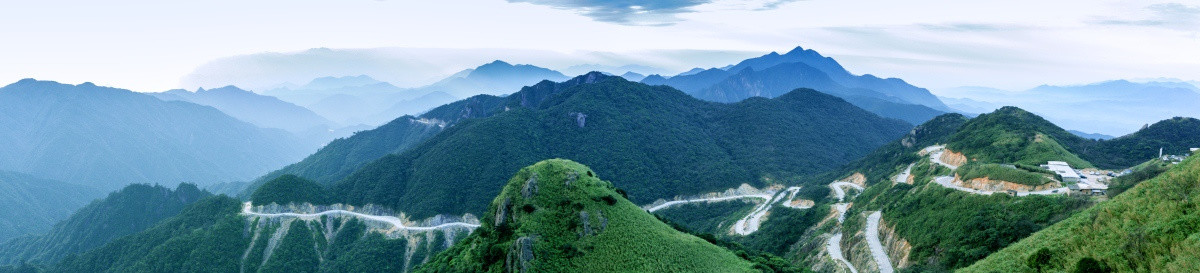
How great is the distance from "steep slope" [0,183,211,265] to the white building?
226m

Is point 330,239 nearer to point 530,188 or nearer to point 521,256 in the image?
point 530,188

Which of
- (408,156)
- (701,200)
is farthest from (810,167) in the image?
(408,156)

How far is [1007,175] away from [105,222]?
233986 mm

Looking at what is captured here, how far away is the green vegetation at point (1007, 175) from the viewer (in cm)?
6178

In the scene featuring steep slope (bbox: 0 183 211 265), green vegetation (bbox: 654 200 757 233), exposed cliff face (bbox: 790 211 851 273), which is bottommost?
steep slope (bbox: 0 183 211 265)

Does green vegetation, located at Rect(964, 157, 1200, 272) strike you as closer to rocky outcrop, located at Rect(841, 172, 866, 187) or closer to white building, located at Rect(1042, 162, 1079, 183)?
white building, located at Rect(1042, 162, 1079, 183)

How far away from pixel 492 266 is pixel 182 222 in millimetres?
124059

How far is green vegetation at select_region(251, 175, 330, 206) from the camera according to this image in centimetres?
13362

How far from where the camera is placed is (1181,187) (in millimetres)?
30281

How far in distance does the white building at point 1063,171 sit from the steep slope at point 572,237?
41929mm

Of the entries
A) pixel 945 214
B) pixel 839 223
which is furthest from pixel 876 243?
pixel 839 223

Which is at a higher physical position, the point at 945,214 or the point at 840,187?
the point at 945,214

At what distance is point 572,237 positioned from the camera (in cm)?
Result: 5166

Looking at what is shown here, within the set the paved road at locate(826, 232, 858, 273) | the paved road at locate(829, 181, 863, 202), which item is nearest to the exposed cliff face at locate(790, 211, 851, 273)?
the paved road at locate(826, 232, 858, 273)
